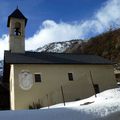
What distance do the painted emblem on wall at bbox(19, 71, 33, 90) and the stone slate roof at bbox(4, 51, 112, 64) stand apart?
1.23 m

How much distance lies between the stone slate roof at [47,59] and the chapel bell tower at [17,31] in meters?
1.07

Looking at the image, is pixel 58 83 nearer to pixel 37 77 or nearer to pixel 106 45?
pixel 37 77

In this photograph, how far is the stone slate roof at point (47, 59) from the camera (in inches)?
1069

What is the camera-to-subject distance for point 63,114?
11.9m

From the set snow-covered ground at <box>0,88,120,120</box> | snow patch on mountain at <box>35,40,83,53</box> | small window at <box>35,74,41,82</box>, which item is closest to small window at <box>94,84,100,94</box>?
small window at <box>35,74,41,82</box>

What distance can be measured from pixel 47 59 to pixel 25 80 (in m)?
4.09

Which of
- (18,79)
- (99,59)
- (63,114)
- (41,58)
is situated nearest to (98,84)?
(99,59)

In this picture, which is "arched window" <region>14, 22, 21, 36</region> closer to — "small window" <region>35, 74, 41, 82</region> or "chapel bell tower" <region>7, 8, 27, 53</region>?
"chapel bell tower" <region>7, 8, 27, 53</region>

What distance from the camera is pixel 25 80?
2636 centimetres

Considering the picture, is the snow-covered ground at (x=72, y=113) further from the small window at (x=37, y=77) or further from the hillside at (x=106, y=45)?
the hillside at (x=106, y=45)

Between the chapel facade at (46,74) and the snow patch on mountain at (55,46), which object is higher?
the snow patch on mountain at (55,46)

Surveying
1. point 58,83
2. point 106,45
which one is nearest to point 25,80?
point 58,83

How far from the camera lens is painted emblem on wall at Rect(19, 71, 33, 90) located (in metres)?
26.1

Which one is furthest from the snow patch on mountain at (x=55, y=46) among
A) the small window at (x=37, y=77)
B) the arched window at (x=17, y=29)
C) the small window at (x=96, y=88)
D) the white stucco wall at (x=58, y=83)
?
the small window at (x=37, y=77)
